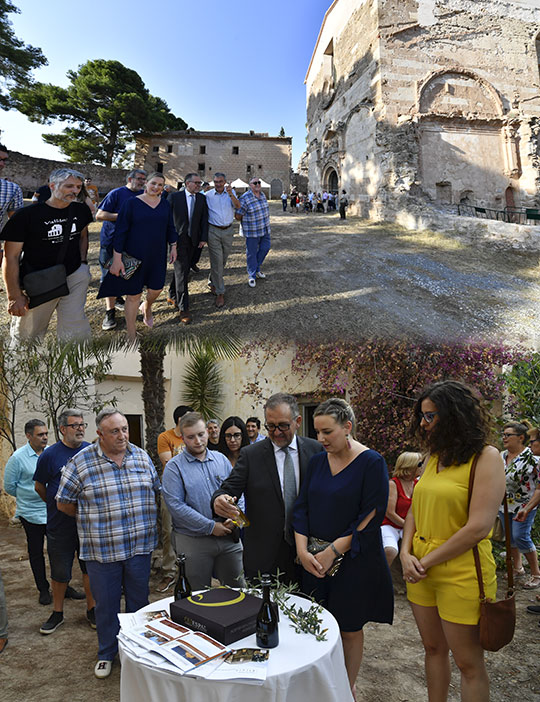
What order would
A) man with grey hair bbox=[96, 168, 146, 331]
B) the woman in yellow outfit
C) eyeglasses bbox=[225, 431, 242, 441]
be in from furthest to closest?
man with grey hair bbox=[96, 168, 146, 331]
eyeglasses bbox=[225, 431, 242, 441]
the woman in yellow outfit

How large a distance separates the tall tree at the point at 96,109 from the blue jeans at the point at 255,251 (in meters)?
26.6

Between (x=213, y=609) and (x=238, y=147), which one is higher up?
(x=238, y=147)

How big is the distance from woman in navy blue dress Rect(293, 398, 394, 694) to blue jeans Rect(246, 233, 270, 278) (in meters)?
4.47

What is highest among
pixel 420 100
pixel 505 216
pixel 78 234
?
pixel 420 100

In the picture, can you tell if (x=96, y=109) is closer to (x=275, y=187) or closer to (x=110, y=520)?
(x=275, y=187)

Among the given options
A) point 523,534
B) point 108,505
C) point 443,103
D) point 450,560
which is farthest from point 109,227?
point 443,103

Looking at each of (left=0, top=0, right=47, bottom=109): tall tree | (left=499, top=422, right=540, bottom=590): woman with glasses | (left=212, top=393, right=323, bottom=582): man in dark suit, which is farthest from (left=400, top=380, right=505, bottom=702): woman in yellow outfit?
(left=0, top=0, right=47, bottom=109): tall tree

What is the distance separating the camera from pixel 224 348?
19.9ft

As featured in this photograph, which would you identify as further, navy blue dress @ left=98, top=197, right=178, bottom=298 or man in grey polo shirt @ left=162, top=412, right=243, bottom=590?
navy blue dress @ left=98, top=197, right=178, bottom=298

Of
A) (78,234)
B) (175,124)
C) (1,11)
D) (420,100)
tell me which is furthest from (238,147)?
(78,234)

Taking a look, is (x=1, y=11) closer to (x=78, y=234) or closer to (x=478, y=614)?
(x=78, y=234)

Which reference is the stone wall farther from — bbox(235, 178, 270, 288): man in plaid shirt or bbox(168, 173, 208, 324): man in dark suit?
bbox(168, 173, 208, 324): man in dark suit

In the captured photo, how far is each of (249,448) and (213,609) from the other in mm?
1059

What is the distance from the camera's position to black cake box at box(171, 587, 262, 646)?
7.09ft
